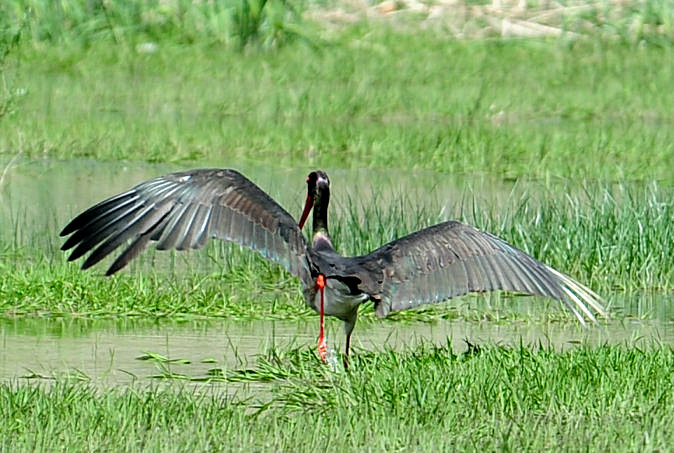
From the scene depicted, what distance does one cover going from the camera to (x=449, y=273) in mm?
6695

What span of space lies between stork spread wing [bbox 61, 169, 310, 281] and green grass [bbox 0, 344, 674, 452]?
0.51m

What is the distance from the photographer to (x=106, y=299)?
8.29 metres

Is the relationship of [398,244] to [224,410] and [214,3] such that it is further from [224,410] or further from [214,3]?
[214,3]

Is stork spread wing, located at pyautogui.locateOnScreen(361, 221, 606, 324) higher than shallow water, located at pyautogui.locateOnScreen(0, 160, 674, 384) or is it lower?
higher

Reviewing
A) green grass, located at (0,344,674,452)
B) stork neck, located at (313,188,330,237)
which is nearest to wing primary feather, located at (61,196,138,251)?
green grass, located at (0,344,674,452)

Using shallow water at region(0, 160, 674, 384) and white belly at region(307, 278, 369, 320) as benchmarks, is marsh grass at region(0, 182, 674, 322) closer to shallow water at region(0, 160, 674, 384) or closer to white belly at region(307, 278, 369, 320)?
shallow water at region(0, 160, 674, 384)

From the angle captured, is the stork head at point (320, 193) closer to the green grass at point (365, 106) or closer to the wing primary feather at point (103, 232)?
the wing primary feather at point (103, 232)

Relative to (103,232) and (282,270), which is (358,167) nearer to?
(282,270)

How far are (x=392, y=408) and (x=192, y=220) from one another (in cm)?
106

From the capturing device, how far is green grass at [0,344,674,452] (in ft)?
18.2

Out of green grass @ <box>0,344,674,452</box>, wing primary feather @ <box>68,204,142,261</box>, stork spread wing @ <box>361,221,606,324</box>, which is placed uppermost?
wing primary feather @ <box>68,204,142,261</box>

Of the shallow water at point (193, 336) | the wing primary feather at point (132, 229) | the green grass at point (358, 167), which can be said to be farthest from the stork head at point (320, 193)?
the wing primary feather at point (132, 229)

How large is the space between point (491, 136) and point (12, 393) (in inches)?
344

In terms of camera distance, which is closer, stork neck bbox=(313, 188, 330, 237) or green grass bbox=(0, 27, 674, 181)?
stork neck bbox=(313, 188, 330, 237)
